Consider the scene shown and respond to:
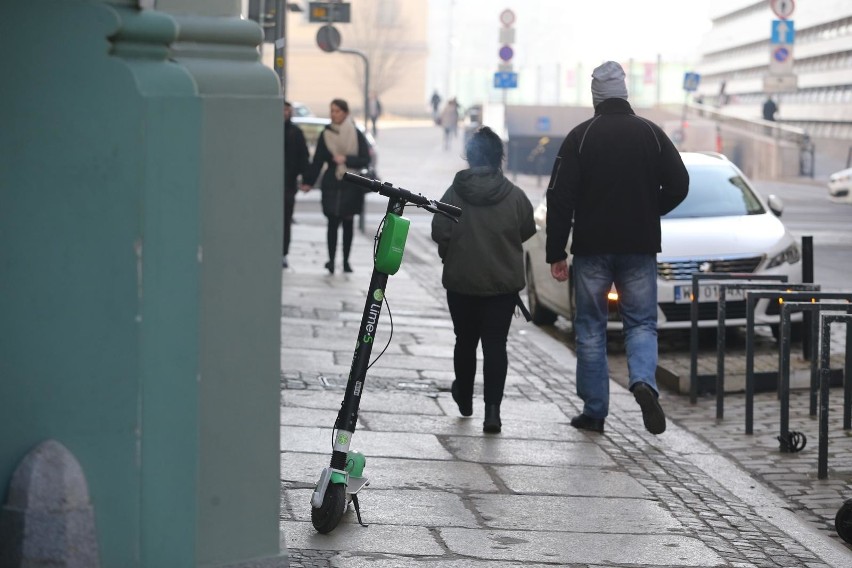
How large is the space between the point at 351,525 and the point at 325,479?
0.26m

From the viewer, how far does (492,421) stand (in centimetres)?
802

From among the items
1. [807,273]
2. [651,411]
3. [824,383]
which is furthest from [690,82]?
[824,383]

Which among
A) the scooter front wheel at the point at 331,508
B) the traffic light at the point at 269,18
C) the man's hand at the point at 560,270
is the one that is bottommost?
the scooter front wheel at the point at 331,508

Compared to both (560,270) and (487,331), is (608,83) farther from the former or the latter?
(487,331)

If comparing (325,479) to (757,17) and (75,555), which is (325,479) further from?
(757,17)

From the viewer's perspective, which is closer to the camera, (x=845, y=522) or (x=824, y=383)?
(x=845, y=522)

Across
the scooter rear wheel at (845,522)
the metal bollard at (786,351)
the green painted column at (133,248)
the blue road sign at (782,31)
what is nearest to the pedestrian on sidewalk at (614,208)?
the metal bollard at (786,351)

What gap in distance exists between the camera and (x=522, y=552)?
5637mm

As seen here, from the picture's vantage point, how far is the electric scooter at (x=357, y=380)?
5.71 m

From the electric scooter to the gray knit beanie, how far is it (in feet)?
7.57

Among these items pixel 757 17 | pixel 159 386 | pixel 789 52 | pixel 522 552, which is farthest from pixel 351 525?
pixel 757 17

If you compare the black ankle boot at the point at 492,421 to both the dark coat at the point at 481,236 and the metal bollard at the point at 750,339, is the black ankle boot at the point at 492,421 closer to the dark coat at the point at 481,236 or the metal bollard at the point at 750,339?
the dark coat at the point at 481,236

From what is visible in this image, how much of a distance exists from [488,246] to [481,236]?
61mm

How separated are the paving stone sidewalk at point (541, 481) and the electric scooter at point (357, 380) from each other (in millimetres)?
113
